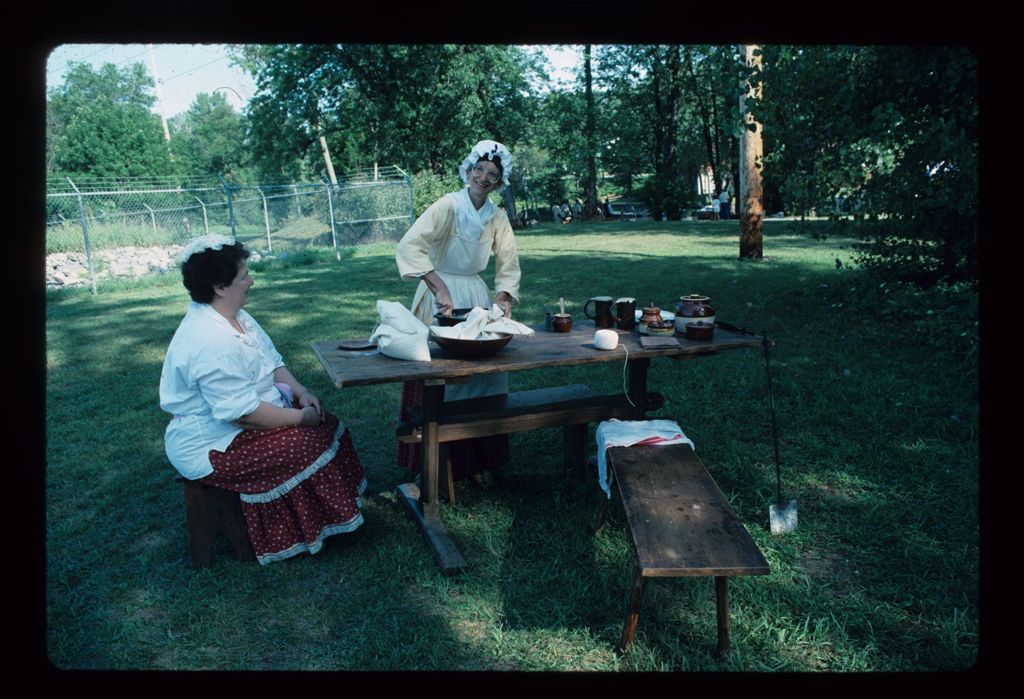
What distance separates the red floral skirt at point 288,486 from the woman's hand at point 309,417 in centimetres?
2

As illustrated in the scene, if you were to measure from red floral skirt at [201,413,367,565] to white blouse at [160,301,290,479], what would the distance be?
0.28 feet

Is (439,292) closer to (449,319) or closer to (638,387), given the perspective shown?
(449,319)

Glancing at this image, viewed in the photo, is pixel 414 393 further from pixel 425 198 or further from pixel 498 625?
pixel 425 198

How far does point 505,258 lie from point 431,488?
4.62 ft

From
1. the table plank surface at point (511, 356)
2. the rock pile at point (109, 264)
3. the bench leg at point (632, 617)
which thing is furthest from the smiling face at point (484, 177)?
the rock pile at point (109, 264)

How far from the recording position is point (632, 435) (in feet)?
11.2

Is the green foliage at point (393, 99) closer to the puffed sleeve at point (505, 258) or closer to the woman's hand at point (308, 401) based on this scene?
the puffed sleeve at point (505, 258)

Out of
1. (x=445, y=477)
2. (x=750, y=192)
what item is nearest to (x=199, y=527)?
(x=445, y=477)

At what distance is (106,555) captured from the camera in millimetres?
3533

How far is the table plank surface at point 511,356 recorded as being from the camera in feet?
10.0

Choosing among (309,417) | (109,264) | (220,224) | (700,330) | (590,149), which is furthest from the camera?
(590,149)

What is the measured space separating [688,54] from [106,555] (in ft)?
106

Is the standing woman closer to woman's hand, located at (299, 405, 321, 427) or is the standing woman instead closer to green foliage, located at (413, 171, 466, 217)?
woman's hand, located at (299, 405, 321, 427)

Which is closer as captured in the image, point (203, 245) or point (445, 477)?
point (203, 245)
